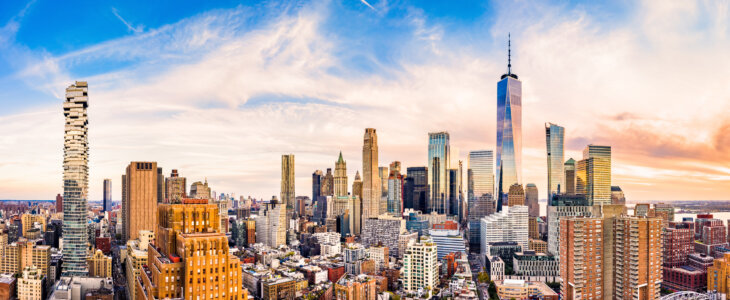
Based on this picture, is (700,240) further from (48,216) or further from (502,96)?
(48,216)

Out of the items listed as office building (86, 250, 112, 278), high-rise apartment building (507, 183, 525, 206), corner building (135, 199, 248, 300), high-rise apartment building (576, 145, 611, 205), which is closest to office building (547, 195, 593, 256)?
high-rise apartment building (576, 145, 611, 205)

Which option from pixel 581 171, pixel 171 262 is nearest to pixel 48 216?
pixel 171 262

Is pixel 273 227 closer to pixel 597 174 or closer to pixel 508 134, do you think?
pixel 597 174

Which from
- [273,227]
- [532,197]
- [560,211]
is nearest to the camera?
[560,211]

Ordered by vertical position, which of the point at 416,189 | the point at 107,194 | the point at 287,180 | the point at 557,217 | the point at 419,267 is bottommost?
the point at 419,267

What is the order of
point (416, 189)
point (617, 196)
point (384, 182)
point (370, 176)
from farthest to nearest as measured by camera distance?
point (416, 189) → point (384, 182) → point (370, 176) → point (617, 196)

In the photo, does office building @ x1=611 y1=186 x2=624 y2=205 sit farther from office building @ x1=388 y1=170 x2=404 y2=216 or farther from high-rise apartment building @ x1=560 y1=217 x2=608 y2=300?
high-rise apartment building @ x1=560 y1=217 x2=608 y2=300

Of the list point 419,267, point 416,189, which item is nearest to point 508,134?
point 416,189
